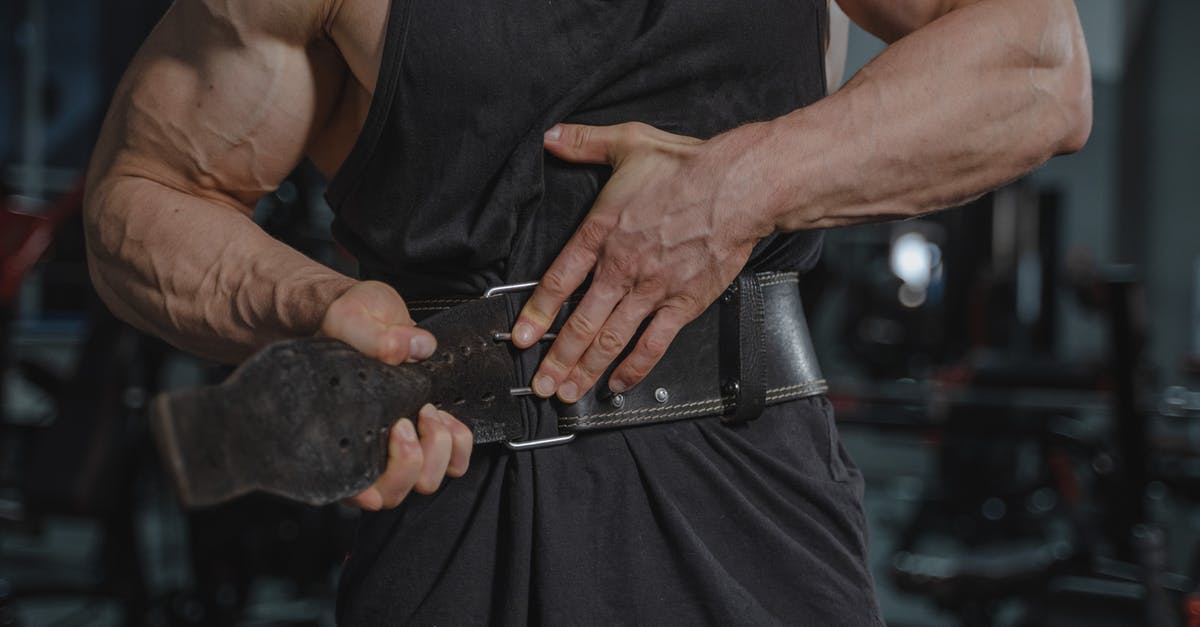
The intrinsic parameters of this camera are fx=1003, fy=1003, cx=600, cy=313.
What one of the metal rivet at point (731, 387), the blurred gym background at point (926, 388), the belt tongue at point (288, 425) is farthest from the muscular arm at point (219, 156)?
the blurred gym background at point (926, 388)

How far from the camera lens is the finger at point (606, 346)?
2.47ft

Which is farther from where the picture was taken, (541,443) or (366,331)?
(541,443)

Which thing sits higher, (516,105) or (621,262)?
(516,105)

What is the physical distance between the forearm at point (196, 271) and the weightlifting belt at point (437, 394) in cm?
10

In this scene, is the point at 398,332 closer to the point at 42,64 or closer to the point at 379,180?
the point at 379,180

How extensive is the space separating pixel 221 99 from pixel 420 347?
1.11 ft

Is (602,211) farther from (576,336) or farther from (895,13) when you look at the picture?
(895,13)

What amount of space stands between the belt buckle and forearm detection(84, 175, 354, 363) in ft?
0.39

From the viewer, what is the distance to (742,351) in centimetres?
80

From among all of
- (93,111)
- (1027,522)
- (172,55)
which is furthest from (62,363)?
(172,55)

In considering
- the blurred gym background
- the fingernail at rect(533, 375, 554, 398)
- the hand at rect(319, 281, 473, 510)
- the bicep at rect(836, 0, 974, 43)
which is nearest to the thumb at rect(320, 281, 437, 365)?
the hand at rect(319, 281, 473, 510)

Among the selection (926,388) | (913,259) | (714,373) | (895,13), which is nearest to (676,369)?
(714,373)

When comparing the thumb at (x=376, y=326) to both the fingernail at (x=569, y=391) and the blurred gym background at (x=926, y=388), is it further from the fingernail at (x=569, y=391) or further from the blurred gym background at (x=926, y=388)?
the blurred gym background at (x=926, y=388)

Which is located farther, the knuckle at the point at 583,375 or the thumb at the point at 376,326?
the knuckle at the point at 583,375
